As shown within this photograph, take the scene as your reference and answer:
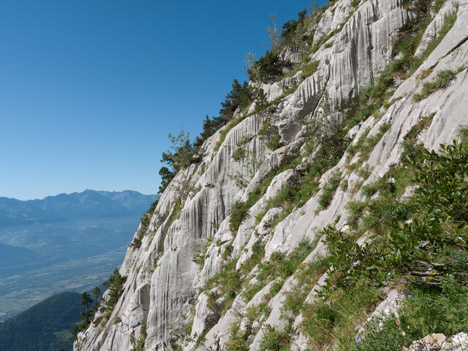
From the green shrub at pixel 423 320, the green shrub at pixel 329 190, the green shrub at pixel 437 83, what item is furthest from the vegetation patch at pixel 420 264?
the green shrub at pixel 437 83

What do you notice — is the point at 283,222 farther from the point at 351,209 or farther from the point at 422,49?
the point at 422,49

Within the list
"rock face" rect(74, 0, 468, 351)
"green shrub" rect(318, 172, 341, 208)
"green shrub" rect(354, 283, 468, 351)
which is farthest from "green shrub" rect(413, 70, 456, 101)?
"green shrub" rect(354, 283, 468, 351)

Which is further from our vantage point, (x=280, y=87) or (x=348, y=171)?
(x=280, y=87)

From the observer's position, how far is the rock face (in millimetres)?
11594

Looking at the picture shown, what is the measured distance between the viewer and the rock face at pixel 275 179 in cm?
1159

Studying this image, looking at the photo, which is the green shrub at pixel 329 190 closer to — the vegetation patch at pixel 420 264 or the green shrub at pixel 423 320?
the vegetation patch at pixel 420 264

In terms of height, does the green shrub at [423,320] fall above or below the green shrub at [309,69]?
below

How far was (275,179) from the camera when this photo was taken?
2067 cm

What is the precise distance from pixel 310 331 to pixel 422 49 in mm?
18871

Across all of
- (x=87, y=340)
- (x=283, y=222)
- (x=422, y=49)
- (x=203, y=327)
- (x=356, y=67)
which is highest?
(x=356, y=67)

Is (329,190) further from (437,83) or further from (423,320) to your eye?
(423,320)

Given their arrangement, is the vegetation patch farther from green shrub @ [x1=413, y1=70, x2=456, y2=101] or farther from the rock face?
green shrub @ [x1=413, y1=70, x2=456, y2=101]

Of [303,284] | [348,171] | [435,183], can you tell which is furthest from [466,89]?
[303,284]

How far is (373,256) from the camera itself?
4.35 meters
